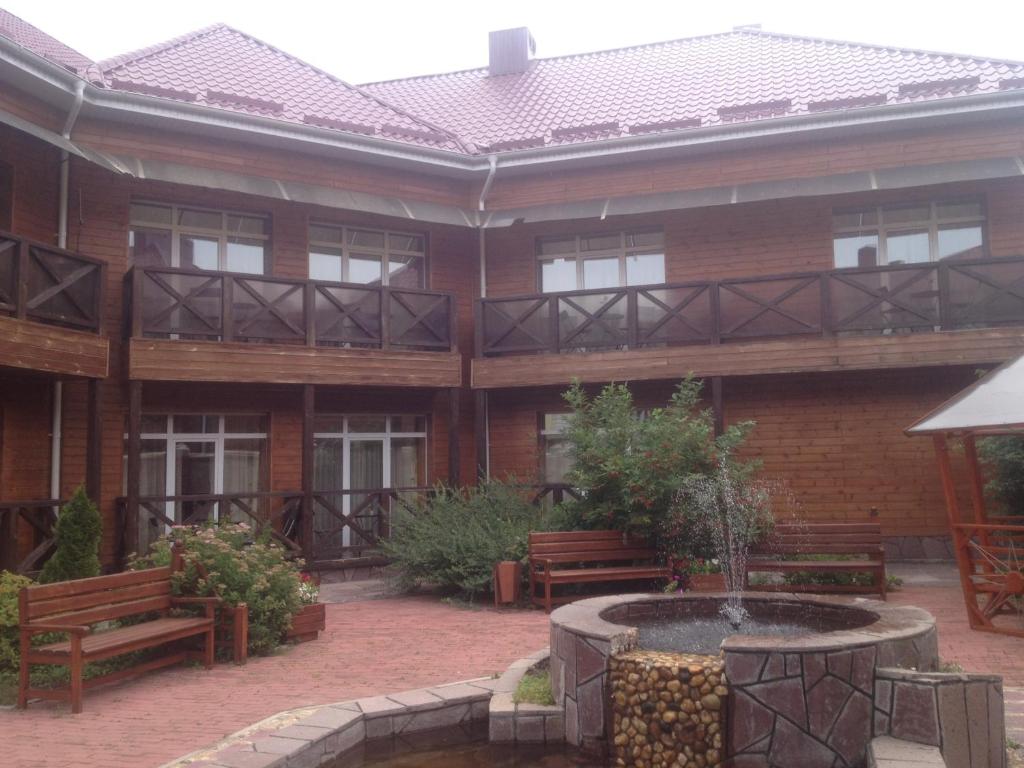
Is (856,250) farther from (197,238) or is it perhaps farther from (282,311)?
(197,238)

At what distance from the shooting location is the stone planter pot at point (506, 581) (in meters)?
10.6

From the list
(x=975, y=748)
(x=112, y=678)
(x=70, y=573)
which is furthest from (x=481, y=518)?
(x=975, y=748)

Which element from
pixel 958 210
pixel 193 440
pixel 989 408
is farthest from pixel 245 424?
pixel 958 210

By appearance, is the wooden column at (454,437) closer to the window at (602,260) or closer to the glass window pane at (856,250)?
the window at (602,260)

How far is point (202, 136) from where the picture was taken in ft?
43.1

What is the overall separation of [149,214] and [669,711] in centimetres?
1088

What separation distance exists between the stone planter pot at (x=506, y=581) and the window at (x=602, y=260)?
19.5 feet

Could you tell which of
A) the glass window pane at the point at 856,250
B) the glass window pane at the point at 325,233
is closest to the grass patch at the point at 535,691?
the glass window pane at the point at 325,233

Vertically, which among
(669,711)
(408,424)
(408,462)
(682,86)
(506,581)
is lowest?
(669,711)

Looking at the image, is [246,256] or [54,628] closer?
[54,628]

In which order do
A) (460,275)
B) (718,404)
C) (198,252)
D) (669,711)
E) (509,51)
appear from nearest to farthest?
(669,711) → (718,404) → (198,252) → (460,275) → (509,51)

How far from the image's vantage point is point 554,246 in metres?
15.9

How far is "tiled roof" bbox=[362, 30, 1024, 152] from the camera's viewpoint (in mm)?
14328

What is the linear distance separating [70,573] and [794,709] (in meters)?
7.57
